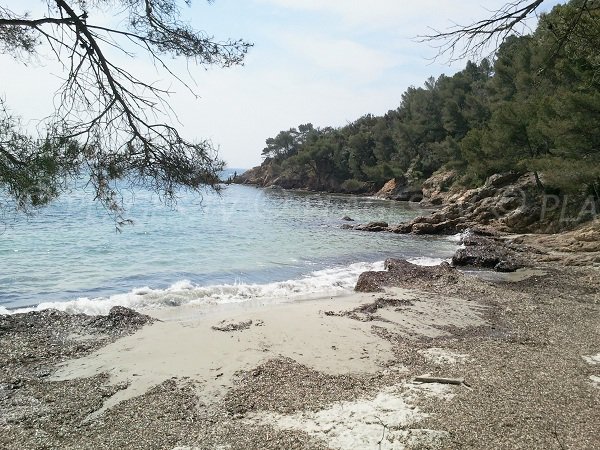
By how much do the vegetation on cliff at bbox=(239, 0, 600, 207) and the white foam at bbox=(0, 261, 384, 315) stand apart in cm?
697

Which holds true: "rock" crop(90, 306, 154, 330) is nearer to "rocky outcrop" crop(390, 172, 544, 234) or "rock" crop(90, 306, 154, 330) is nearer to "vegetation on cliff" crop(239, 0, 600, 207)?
"vegetation on cliff" crop(239, 0, 600, 207)

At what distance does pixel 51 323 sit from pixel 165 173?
609 centimetres

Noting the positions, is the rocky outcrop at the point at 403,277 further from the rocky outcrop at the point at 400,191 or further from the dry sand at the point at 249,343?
the rocky outcrop at the point at 400,191

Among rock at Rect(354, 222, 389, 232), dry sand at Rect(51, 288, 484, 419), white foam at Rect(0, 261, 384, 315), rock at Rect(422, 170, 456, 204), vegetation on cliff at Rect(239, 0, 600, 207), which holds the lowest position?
rock at Rect(354, 222, 389, 232)

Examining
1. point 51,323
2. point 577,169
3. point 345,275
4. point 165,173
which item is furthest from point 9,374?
point 577,169

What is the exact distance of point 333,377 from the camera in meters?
6.26

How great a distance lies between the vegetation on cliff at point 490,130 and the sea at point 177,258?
4275 mm

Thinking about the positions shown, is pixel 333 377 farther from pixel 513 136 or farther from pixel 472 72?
pixel 472 72

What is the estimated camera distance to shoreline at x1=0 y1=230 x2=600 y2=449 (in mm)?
4648

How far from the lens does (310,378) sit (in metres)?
6.20

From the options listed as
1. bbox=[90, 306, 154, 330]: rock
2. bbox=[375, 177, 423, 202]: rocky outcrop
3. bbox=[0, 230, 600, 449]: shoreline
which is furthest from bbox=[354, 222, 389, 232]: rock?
bbox=[375, 177, 423, 202]: rocky outcrop

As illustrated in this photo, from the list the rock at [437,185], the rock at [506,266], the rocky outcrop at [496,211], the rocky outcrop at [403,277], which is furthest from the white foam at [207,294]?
the rock at [437,185]

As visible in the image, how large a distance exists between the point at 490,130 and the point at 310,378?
3352cm

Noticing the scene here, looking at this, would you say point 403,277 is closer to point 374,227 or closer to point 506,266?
point 506,266
